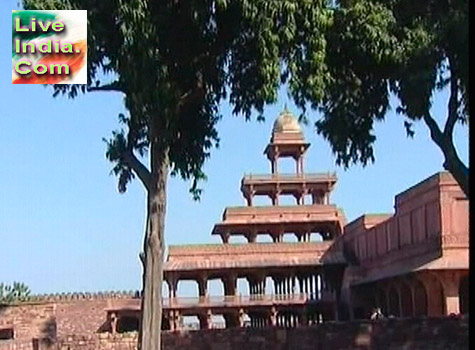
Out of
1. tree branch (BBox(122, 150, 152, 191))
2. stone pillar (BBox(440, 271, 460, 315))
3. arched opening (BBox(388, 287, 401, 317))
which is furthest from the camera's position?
arched opening (BBox(388, 287, 401, 317))

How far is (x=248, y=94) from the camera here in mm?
14227

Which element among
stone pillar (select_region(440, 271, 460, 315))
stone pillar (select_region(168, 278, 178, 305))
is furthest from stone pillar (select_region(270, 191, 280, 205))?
stone pillar (select_region(440, 271, 460, 315))

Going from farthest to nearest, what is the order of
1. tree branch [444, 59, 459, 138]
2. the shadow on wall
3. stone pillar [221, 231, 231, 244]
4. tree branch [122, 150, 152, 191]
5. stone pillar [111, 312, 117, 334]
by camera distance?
stone pillar [221, 231, 231, 244] < stone pillar [111, 312, 117, 334] < the shadow on wall < tree branch [122, 150, 152, 191] < tree branch [444, 59, 459, 138]

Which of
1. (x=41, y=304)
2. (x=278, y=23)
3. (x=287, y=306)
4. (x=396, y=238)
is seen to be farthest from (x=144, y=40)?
(x=287, y=306)

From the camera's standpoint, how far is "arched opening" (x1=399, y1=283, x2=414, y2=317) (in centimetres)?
2984

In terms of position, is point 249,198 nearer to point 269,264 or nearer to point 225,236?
point 225,236

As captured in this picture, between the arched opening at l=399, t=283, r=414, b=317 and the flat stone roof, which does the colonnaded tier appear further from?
the arched opening at l=399, t=283, r=414, b=317

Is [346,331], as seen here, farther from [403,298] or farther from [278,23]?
[403,298]

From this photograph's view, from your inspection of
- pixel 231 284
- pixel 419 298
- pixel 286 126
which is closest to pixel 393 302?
pixel 419 298

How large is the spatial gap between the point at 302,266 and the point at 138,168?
958 inches

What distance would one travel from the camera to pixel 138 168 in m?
14.6

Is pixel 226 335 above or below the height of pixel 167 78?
below

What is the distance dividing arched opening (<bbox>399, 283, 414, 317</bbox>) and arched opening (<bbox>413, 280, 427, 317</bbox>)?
2.81 feet

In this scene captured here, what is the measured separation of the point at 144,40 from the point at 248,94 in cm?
231
